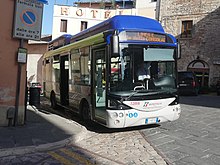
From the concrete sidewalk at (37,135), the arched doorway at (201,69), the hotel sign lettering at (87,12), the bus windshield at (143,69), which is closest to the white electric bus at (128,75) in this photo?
the bus windshield at (143,69)

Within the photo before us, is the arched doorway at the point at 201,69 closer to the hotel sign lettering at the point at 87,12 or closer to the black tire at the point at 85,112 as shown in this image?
the hotel sign lettering at the point at 87,12

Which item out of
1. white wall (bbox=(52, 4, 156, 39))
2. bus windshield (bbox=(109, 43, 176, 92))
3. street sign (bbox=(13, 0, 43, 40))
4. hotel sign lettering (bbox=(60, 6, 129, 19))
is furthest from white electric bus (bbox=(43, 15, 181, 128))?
hotel sign lettering (bbox=(60, 6, 129, 19))

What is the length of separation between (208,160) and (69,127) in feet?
13.3

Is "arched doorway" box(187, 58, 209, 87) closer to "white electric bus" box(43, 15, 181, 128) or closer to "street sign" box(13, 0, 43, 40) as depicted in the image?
"white electric bus" box(43, 15, 181, 128)

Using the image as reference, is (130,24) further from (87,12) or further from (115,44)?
(87,12)

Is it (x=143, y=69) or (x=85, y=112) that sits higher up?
(x=143, y=69)

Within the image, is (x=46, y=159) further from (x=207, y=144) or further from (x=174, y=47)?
(x=174, y=47)

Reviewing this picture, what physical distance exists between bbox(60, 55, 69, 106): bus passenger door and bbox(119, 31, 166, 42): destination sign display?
4.09 metres

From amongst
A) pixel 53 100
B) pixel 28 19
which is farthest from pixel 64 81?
pixel 28 19

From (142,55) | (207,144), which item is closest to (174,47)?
(142,55)

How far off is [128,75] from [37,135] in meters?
2.73

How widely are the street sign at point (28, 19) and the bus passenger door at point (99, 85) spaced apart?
1850 mm

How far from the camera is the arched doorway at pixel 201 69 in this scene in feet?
89.6

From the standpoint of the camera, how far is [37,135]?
6613mm
